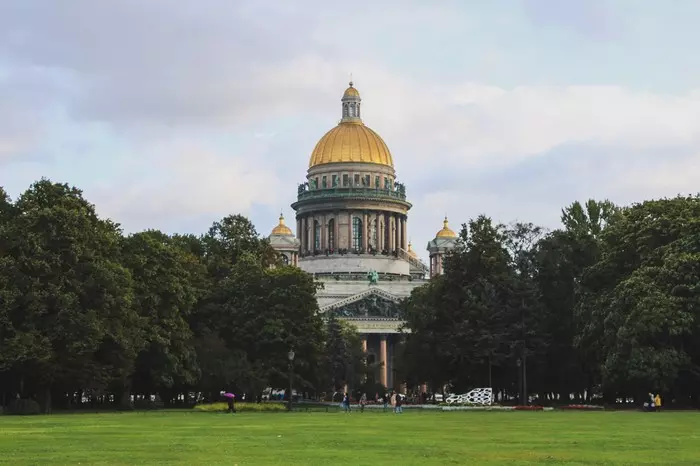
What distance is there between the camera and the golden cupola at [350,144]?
187250mm

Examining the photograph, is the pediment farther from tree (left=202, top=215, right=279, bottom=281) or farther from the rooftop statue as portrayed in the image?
tree (left=202, top=215, right=279, bottom=281)

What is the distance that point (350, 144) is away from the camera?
187 m

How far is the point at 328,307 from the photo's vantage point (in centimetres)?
16725

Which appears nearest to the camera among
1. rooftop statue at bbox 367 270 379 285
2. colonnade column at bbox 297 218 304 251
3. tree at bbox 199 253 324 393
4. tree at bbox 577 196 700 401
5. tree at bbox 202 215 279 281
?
tree at bbox 577 196 700 401

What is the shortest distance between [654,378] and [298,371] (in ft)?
109

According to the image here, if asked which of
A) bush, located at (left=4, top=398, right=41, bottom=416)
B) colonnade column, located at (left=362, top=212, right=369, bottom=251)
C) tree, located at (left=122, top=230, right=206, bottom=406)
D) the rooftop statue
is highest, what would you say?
colonnade column, located at (left=362, top=212, right=369, bottom=251)

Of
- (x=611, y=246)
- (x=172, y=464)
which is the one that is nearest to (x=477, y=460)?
(x=172, y=464)

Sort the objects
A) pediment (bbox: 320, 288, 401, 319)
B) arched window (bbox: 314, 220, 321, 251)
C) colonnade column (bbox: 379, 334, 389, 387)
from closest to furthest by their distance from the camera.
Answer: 1. colonnade column (bbox: 379, 334, 389, 387)
2. pediment (bbox: 320, 288, 401, 319)
3. arched window (bbox: 314, 220, 321, 251)

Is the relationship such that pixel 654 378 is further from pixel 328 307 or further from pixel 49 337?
pixel 328 307

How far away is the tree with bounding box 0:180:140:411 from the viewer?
68.3 meters

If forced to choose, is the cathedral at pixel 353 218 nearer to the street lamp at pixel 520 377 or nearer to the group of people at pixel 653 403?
the street lamp at pixel 520 377

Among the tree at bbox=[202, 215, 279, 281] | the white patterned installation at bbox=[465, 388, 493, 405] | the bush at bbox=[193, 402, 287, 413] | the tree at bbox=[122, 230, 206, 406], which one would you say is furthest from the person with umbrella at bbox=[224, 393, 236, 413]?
the tree at bbox=[202, 215, 279, 281]

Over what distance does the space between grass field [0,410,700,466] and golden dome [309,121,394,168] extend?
453 ft

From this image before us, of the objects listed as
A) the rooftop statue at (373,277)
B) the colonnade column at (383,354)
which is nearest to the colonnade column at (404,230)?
the rooftop statue at (373,277)
